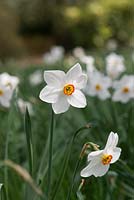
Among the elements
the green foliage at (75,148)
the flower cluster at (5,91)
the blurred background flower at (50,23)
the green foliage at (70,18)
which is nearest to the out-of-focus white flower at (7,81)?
the flower cluster at (5,91)

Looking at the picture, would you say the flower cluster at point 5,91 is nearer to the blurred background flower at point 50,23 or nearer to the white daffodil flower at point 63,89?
the white daffodil flower at point 63,89

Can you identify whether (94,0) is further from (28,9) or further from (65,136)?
(65,136)

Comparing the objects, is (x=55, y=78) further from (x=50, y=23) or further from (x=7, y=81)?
(x=50, y=23)

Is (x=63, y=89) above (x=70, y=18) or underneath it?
underneath

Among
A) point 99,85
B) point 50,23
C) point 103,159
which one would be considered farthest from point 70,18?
point 103,159

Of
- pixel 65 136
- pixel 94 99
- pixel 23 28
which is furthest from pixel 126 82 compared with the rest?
pixel 23 28

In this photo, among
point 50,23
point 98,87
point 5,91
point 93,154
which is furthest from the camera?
point 50,23
